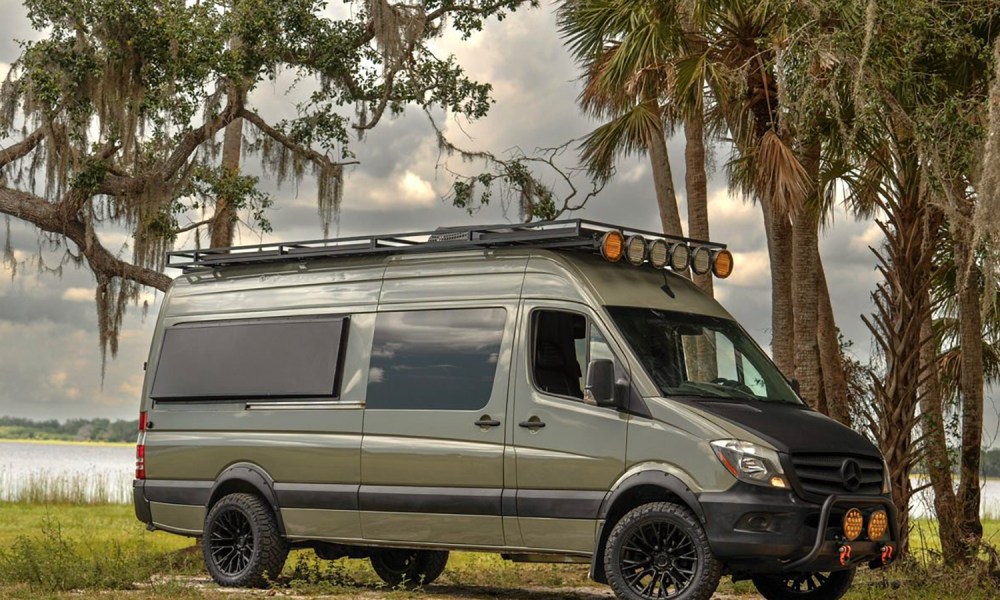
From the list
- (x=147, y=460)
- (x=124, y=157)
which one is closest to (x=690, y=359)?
(x=147, y=460)

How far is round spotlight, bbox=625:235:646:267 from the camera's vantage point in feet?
33.8

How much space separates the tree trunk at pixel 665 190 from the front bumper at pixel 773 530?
918cm

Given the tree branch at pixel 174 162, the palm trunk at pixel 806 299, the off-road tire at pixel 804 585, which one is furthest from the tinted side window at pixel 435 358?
the tree branch at pixel 174 162

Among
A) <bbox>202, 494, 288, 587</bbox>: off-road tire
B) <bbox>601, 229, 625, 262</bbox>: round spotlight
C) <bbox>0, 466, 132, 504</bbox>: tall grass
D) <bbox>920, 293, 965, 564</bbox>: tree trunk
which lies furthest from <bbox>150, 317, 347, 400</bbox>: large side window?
<bbox>0, 466, 132, 504</bbox>: tall grass

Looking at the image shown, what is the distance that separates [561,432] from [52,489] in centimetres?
2130

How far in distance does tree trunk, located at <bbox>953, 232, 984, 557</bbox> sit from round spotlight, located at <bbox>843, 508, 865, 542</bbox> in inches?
163

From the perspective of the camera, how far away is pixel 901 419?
13.8m

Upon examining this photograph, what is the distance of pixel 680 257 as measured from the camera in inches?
424

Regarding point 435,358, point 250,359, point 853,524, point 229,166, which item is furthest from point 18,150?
point 853,524

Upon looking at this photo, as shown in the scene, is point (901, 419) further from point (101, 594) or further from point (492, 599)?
point (101, 594)

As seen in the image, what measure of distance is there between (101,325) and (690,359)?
9.88 metres

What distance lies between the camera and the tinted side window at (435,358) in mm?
10492

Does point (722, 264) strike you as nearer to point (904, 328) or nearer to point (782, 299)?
point (904, 328)

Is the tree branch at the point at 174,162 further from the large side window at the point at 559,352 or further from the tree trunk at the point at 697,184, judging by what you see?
the large side window at the point at 559,352
